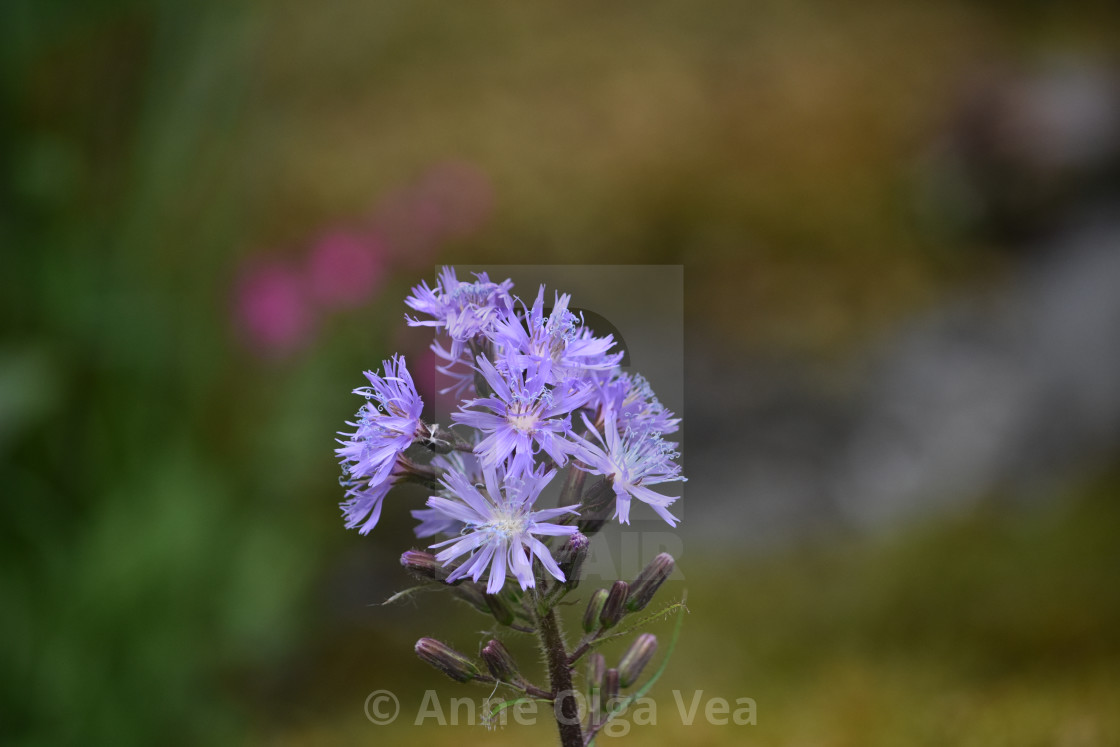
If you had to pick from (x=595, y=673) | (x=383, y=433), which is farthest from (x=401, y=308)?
(x=595, y=673)

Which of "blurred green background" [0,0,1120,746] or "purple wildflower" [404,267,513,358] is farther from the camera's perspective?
"blurred green background" [0,0,1120,746]

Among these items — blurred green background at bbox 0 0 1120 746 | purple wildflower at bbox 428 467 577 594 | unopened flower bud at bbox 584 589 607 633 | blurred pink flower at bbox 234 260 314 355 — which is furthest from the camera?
blurred pink flower at bbox 234 260 314 355

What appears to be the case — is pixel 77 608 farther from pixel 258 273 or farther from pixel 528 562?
pixel 528 562

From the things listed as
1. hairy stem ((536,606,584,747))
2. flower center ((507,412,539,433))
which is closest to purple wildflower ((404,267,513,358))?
flower center ((507,412,539,433))

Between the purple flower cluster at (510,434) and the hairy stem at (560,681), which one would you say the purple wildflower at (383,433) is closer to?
the purple flower cluster at (510,434)

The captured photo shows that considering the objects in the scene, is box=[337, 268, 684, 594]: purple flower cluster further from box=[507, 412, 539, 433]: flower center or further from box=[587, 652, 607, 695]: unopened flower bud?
box=[587, 652, 607, 695]: unopened flower bud
